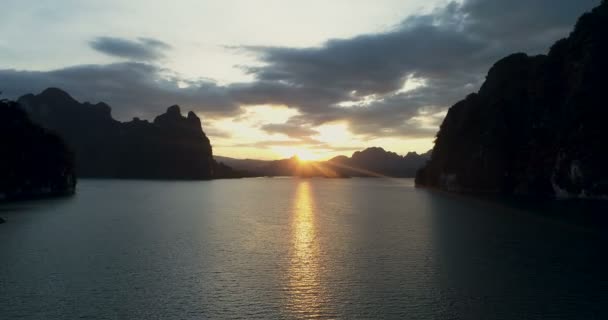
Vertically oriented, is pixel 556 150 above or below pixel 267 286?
above

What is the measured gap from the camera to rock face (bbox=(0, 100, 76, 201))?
14062cm

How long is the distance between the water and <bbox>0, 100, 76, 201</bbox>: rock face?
2397 inches

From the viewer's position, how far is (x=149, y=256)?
5788cm

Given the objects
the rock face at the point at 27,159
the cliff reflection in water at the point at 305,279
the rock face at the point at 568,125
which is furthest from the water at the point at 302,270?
the rock face at the point at 568,125

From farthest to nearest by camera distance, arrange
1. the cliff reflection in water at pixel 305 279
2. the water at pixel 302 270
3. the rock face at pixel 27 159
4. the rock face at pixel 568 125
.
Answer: the rock face at pixel 568 125 < the rock face at pixel 27 159 < the cliff reflection in water at pixel 305 279 < the water at pixel 302 270

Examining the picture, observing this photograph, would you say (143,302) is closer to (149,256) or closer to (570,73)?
(149,256)

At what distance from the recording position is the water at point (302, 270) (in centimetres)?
3697

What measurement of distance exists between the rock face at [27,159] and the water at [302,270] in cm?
6088

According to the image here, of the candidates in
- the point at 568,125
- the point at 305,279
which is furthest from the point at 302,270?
the point at 568,125

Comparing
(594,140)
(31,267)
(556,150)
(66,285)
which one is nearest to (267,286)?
(66,285)

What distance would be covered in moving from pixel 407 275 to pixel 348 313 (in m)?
13.9

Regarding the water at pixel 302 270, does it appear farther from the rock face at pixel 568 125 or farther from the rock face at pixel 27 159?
the rock face at pixel 568 125

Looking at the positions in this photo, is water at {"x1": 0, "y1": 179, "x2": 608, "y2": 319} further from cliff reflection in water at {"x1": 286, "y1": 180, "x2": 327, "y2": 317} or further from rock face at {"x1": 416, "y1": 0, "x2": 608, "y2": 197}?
rock face at {"x1": 416, "y1": 0, "x2": 608, "y2": 197}

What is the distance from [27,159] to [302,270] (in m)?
137
